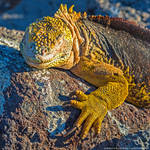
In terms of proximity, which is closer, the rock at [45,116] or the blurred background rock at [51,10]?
the rock at [45,116]

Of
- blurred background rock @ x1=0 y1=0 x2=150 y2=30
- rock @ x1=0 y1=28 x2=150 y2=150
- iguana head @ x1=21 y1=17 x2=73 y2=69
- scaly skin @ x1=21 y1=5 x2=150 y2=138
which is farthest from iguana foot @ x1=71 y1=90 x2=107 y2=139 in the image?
blurred background rock @ x1=0 y1=0 x2=150 y2=30

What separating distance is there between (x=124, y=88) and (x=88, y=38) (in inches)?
45.3

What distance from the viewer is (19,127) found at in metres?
2.96

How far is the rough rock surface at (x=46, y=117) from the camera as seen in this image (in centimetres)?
294

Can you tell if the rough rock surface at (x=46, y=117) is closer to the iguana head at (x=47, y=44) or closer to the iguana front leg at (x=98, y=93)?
the iguana front leg at (x=98, y=93)

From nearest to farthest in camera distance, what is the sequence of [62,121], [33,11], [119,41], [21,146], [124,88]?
[21,146]
[62,121]
[124,88]
[119,41]
[33,11]

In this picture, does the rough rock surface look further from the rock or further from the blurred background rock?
the blurred background rock

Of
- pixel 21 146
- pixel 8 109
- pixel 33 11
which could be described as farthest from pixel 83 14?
pixel 33 11

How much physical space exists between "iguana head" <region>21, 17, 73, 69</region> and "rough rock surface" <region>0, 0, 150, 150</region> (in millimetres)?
292

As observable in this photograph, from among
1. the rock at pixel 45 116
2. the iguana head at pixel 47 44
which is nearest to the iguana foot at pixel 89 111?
the rock at pixel 45 116

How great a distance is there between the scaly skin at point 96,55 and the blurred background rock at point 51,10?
4.80 feet

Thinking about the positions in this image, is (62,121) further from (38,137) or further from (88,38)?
(88,38)

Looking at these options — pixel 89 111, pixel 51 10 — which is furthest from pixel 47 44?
pixel 51 10

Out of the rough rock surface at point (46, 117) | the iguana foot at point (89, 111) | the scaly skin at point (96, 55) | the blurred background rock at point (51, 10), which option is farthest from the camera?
the blurred background rock at point (51, 10)
